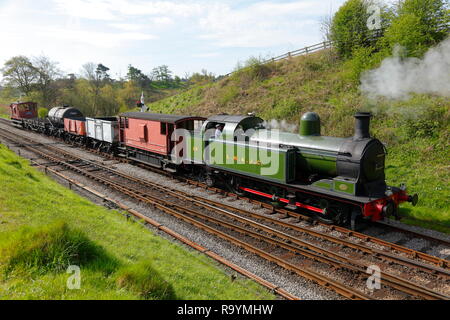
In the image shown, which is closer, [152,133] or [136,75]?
[152,133]

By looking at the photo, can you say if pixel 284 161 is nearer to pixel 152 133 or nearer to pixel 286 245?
pixel 286 245

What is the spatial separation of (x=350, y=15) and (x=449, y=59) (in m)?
11.6

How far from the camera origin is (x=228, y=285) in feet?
21.1

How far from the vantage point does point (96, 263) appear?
543 centimetres

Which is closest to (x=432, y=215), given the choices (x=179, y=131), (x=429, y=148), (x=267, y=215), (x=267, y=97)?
(x=429, y=148)

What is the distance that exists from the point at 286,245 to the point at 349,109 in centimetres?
1304

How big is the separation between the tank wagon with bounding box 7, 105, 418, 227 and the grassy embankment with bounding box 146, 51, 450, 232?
110 inches

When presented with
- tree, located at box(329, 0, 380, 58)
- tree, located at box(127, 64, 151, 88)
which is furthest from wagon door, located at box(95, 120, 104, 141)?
tree, located at box(127, 64, 151, 88)

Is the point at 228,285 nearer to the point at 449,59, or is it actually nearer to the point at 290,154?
the point at 290,154

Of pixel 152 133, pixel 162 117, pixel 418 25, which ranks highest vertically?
pixel 418 25

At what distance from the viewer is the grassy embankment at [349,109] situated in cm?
1204

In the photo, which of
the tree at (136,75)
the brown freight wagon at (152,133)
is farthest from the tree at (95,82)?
the brown freight wagon at (152,133)

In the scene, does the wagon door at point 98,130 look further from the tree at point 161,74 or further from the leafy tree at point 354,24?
the tree at point 161,74

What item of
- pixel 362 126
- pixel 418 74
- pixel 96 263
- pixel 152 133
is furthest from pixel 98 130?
pixel 418 74
